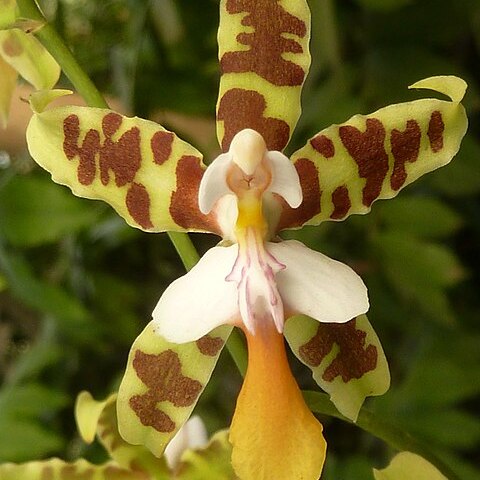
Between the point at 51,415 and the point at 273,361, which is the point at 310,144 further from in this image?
the point at 51,415

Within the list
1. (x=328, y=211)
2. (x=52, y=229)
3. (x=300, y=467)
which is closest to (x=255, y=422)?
(x=300, y=467)

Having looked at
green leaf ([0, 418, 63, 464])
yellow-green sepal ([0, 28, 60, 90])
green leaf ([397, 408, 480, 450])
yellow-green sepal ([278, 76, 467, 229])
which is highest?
yellow-green sepal ([0, 28, 60, 90])

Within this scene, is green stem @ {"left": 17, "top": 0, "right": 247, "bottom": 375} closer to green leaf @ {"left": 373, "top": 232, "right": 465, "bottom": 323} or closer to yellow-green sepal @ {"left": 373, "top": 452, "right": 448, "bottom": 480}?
yellow-green sepal @ {"left": 373, "top": 452, "right": 448, "bottom": 480}

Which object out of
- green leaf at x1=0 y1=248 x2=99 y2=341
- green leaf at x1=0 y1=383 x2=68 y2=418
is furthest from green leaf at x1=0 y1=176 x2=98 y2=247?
green leaf at x1=0 y1=383 x2=68 y2=418

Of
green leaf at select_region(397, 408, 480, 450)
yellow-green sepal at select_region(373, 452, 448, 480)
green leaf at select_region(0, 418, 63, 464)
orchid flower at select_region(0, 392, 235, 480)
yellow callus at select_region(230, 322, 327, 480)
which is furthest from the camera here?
green leaf at select_region(397, 408, 480, 450)

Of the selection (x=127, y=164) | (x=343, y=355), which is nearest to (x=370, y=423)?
(x=343, y=355)

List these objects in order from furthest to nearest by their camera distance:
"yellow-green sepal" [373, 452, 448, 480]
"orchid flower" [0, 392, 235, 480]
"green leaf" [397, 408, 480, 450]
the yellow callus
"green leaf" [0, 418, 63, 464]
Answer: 1. "green leaf" [397, 408, 480, 450]
2. "green leaf" [0, 418, 63, 464]
3. "orchid flower" [0, 392, 235, 480]
4. "yellow-green sepal" [373, 452, 448, 480]
5. the yellow callus
